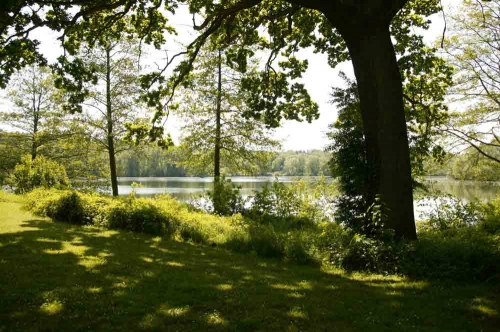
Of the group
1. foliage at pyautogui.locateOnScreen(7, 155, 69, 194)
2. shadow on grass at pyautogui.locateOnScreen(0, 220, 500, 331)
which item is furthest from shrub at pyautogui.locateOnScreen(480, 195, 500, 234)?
foliage at pyautogui.locateOnScreen(7, 155, 69, 194)

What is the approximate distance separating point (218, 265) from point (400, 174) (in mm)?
4893

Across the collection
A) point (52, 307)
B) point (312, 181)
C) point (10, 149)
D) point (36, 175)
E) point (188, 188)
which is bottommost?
point (188, 188)

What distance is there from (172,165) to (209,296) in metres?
26.2

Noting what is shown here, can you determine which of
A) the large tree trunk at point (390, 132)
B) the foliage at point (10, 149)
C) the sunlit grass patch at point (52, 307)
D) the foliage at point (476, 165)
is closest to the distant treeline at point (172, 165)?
the large tree trunk at point (390, 132)

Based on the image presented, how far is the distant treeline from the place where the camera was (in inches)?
912

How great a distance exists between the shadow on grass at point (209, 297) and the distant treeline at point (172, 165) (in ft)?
18.9

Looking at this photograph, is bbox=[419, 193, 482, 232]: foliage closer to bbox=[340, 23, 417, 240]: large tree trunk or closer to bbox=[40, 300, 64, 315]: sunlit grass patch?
bbox=[340, 23, 417, 240]: large tree trunk

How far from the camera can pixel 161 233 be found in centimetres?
1209

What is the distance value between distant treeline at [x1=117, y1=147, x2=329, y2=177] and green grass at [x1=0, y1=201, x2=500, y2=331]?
568 cm

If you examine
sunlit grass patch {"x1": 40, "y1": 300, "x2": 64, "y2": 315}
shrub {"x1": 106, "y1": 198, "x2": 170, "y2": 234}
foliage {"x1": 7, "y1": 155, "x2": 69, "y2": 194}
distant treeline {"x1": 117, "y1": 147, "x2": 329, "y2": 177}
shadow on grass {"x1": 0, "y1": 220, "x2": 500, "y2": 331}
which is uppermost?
distant treeline {"x1": 117, "y1": 147, "x2": 329, "y2": 177}

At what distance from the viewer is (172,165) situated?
3134cm

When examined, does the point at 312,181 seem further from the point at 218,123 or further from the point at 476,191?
the point at 476,191

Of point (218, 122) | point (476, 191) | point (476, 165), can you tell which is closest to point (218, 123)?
point (218, 122)

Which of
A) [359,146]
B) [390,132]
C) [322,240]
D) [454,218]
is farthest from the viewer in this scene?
[454,218]
